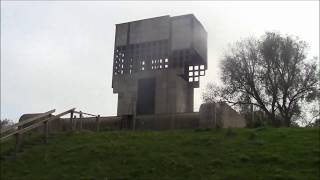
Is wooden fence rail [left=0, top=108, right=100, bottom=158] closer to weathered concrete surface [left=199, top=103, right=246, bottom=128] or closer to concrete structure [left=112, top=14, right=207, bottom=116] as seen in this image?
weathered concrete surface [left=199, top=103, right=246, bottom=128]

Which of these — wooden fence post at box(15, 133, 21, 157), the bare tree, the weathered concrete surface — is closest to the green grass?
wooden fence post at box(15, 133, 21, 157)

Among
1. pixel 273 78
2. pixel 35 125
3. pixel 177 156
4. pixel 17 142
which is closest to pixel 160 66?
pixel 273 78

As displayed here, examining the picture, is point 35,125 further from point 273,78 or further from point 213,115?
point 273,78

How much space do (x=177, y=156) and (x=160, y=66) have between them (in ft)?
74.9

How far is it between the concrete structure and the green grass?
16322 mm

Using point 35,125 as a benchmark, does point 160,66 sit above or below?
above

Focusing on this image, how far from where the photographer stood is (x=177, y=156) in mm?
18734

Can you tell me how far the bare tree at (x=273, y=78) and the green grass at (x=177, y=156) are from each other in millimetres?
14850

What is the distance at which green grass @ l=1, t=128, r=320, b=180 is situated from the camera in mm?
16594

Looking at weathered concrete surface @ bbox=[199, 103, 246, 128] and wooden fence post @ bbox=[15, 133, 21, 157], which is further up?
weathered concrete surface @ bbox=[199, 103, 246, 128]

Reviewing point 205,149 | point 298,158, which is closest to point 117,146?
point 205,149

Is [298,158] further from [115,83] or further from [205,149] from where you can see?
[115,83]

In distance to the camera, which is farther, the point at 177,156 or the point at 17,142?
the point at 17,142

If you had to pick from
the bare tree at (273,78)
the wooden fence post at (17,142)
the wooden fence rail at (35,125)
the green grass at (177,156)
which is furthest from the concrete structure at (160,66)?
the wooden fence post at (17,142)
